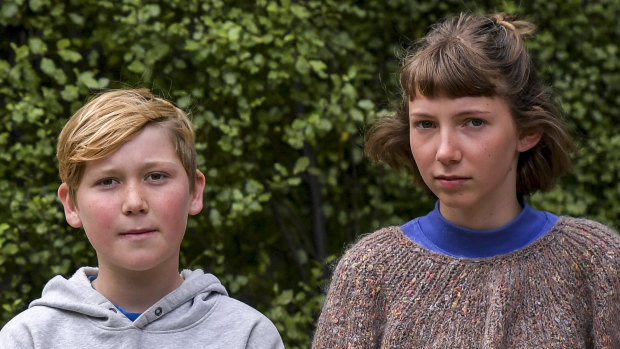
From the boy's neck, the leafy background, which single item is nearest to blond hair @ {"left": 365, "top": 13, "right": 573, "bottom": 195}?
the boy's neck

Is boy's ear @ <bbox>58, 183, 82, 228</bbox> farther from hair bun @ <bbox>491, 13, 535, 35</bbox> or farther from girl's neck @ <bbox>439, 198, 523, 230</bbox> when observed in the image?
hair bun @ <bbox>491, 13, 535, 35</bbox>

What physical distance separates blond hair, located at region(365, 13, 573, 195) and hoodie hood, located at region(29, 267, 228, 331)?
676 mm

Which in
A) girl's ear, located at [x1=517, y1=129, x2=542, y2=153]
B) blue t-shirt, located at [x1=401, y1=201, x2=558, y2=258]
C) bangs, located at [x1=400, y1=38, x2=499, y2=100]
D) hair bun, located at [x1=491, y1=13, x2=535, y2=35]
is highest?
hair bun, located at [x1=491, y1=13, x2=535, y2=35]

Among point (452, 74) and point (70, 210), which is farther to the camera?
point (70, 210)

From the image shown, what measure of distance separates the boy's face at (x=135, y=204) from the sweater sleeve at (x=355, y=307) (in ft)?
1.49

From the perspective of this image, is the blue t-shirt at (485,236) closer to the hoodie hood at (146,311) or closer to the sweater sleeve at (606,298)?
the sweater sleeve at (606,298)

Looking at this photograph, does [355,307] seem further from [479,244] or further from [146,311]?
[146,311]

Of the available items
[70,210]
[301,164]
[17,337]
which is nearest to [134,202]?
[70,210]

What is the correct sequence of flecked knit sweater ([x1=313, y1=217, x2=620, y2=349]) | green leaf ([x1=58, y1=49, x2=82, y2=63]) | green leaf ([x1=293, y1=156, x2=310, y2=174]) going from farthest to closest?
green leaf ([x1=293, y1=156, x2=310, y2=174])
green leaf ([x1=58, y1=49, x2=82, y2=63])
flecked knit sweater ([x1=313, y1=217, x2=620, y2=349])

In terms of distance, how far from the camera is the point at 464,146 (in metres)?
2.08

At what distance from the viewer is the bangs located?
2.08 meters

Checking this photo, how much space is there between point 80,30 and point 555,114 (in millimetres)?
1964

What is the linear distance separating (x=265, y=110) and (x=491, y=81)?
1.56 meters

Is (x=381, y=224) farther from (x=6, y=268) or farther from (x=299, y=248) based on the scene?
(x=6, y=268)
